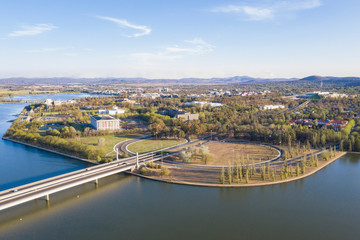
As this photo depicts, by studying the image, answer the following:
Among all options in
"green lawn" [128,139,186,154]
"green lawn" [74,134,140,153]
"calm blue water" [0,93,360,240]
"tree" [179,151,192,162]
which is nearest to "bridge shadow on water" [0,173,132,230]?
"calm blue water" [0,93,360,240]

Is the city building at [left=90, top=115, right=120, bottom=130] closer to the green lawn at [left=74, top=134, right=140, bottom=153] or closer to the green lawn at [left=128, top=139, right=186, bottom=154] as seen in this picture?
the green lawn at [left=74, top=134, right=140, bottom=153]

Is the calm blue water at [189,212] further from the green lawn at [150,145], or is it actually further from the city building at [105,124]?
the city building at [105,124]

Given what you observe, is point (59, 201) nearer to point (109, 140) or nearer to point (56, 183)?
point (56, 183)

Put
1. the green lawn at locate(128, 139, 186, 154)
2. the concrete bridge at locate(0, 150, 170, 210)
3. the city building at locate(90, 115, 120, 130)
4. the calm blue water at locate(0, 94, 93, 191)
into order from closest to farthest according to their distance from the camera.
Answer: the concrete bridge at locate(0, 150, 170, 210) → the calm blue water at locate(0, 94, 93, 191) → the green lawn at locate(128, 139, 186, 154) → the city building at locate(90, 115, 120, 130)

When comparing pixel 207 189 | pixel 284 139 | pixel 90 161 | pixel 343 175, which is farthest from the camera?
pixel 284 139

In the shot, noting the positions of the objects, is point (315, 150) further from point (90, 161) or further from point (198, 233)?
point (90, 161)

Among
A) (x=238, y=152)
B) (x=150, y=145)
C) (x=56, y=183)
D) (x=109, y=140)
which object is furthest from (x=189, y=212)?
(x=109, y=140)

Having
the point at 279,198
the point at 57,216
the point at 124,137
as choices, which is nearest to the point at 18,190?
the point at 57,216
